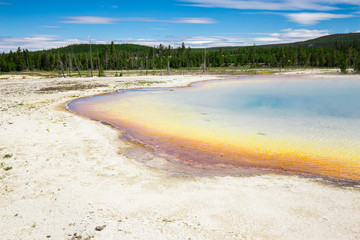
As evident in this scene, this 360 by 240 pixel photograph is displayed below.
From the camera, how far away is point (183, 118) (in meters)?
20.9

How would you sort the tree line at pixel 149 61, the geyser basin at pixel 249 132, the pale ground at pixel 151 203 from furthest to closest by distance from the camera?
the tree line at pixel 149 61 < the geyser basin at pixel 249 132 < the pale ground at pixel 151 203

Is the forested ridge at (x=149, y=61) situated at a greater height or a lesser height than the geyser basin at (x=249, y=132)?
greater

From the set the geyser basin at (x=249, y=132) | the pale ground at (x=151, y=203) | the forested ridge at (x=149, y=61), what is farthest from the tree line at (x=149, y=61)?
the pale ground at (x=151, y=203)

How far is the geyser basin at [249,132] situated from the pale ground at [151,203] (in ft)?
7.44

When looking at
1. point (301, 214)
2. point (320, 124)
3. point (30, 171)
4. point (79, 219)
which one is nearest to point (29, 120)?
point (30, 171)

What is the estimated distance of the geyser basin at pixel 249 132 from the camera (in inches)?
462

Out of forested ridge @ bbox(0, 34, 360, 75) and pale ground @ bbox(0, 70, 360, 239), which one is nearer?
pale ground @ bbox(0, 70, 360, 239)

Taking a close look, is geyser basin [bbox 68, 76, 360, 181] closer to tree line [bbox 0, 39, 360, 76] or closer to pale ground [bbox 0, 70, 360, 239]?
pale ground [bbox 0, 70, 360, 239]

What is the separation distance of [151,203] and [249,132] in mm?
A: 10478

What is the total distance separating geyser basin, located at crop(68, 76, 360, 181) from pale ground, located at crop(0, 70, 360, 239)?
2.27 meters

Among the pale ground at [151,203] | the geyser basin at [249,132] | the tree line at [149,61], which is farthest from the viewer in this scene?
the tree line at [149,61]

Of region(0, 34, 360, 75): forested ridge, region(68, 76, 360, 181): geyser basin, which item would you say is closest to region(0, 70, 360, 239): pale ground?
region(68, 76, 360, 181): geyser basin

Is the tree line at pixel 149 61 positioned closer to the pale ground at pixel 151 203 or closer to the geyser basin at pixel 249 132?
the geyser basin at pixel 249 132

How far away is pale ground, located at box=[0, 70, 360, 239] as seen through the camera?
6.52 metres
